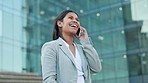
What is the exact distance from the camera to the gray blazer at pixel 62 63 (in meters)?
2.58

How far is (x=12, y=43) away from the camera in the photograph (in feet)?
82.3

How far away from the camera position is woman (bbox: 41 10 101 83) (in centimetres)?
259

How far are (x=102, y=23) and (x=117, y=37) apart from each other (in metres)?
1.62

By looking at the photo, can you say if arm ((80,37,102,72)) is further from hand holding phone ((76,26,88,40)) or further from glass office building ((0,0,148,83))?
glass office building ((0,0,148,83))

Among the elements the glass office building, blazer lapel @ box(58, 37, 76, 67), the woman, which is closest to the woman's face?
the woman

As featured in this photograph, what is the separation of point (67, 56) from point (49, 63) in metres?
0.16

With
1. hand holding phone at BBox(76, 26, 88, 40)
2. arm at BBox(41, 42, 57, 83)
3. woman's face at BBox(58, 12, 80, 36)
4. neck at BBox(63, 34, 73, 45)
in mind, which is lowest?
arm at BBox(41, 42, 57, 83)

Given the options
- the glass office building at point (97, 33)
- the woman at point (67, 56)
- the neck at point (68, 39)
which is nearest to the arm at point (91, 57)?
the woman at point (67, 56)

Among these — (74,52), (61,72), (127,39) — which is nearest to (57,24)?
(74,52)

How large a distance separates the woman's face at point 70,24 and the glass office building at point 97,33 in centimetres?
1828

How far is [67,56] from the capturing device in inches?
104

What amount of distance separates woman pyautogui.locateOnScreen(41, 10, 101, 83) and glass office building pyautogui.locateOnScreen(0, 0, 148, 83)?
18.2 meters

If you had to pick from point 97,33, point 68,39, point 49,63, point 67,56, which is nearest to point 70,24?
point 68,39

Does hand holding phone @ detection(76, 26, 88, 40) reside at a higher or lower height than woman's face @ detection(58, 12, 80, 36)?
lower
